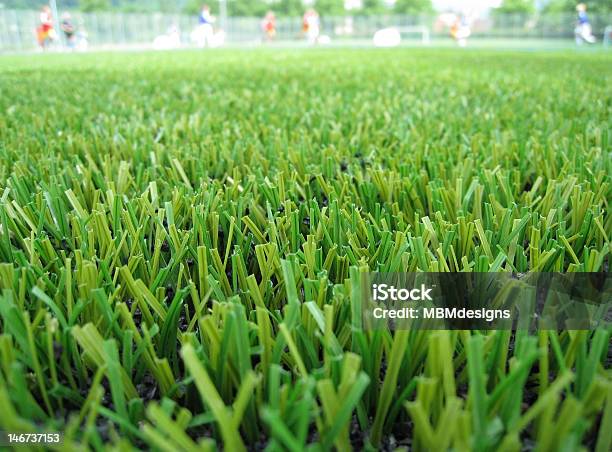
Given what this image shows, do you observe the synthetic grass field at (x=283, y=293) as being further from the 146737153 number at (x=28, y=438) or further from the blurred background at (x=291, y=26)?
the blurred background at (x=291, y=26)

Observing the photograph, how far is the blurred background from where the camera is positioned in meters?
24.6

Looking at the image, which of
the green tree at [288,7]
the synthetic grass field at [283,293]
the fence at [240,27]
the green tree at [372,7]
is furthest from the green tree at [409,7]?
the synthetic grass field at [283,293]

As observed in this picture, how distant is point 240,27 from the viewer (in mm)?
45438

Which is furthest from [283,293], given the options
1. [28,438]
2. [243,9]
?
[243,9]

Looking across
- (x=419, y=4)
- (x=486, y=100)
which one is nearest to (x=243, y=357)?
(x=486, y=100)

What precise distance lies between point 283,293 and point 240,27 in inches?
1892


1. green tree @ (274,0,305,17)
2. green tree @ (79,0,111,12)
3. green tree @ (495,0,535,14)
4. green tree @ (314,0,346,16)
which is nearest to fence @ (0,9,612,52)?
green tree @ (495,0,535,14)

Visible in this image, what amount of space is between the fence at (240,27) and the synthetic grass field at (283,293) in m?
27.8

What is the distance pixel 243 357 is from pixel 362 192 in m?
0.80

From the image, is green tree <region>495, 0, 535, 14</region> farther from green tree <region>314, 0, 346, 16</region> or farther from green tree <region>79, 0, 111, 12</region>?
green tree <region>79, 0, 111, 12</region>

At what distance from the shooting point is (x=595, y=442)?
0.63 metres

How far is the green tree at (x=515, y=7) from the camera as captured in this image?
6281 cm

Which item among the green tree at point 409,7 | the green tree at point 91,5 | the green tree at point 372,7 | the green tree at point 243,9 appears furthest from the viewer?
the green tree at point 409,7

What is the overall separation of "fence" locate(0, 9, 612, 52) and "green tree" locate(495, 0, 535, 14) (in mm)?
14607
